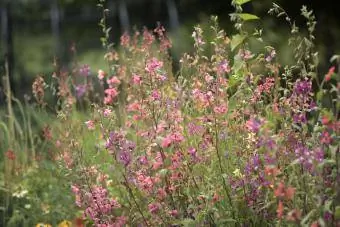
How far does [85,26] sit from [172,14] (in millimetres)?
2535

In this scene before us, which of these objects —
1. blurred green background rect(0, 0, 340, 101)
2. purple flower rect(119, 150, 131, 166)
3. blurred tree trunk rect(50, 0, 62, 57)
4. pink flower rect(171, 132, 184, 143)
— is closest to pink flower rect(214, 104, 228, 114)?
pink flower rect(171, 132, 184, 143)

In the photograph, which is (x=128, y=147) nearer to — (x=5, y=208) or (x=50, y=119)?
(x=5, y=208)

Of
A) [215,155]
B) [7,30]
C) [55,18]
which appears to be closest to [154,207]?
[215,155]

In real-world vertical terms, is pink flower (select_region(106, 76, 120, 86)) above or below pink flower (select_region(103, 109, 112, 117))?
above

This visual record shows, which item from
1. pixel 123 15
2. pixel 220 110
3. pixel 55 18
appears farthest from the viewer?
pixel 55 18

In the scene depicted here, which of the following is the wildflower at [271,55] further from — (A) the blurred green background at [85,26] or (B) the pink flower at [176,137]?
(A) the blurred green background at [85,26]

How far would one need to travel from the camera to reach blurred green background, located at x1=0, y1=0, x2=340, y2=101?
704 cm

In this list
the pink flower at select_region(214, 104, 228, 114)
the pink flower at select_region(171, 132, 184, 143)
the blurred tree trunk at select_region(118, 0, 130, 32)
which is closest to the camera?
the pink flower at select_region(171, 132, 184, 143)

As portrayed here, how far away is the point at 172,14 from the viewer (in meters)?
9.23

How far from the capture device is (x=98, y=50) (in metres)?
10.6

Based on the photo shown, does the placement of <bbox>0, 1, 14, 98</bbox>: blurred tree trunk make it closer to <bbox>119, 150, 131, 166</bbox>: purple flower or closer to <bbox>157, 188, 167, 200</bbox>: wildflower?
<bbox>157, 188, 167, 200</bbox>: wildflower

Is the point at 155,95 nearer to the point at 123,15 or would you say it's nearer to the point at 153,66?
the point at 153,66

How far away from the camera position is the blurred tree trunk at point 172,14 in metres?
9.08

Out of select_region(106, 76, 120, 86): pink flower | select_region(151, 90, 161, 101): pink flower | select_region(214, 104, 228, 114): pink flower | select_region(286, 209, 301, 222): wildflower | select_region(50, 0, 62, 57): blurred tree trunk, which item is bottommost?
select_region(286, 209, 301, 222): wildflower
